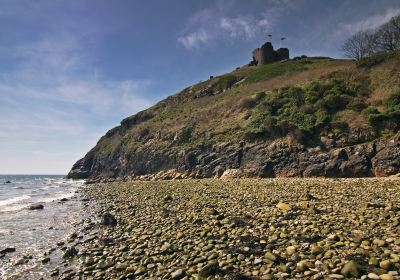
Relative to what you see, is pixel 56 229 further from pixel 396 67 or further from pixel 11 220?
pixel 396 67

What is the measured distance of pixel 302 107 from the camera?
4103 cm

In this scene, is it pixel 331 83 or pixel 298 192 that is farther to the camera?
pixel 331 83

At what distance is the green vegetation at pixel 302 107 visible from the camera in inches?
1474

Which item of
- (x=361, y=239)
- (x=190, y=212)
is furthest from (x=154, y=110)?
(x=361, y=239)

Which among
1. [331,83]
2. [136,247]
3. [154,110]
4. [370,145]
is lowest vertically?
[136,247]

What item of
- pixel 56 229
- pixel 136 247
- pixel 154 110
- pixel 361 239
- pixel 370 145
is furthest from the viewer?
pixel 154 110

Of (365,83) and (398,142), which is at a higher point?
(365,83)

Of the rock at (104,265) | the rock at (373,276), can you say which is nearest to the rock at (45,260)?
the rock at (104,265)

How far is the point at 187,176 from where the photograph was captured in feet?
155

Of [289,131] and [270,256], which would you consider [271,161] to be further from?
[270,256]

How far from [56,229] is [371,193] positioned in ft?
62.3

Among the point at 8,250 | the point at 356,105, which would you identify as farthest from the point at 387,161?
the point at 8,250

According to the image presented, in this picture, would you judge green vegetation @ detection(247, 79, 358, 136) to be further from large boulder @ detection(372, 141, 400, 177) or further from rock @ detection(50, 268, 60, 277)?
rock @ detection(50, 268, 60, 277)

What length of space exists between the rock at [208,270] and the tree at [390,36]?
229 feet
